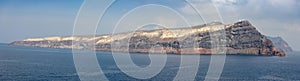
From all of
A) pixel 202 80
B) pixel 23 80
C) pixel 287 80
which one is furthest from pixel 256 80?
pixel 23 80

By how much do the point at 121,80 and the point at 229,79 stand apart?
128ft

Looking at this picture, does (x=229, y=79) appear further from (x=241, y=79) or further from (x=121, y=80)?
(x=121, y=80)

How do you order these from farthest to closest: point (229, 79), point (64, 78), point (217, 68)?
1. point (217, 68)
2. point (229, 79)
3. point (64, 78)

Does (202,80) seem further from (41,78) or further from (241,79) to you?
(41,78)

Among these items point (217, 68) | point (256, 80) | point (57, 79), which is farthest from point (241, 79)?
point (57, 79)

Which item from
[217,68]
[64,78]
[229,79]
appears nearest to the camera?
[64,78]

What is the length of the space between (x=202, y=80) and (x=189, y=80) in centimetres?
647

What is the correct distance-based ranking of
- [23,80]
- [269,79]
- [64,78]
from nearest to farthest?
[23,80]
[64,78]
[269,79]

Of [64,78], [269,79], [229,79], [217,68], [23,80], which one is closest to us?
[23,80]

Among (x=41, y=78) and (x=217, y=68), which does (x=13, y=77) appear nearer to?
(x=41, y=78)

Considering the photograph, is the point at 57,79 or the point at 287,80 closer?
the point at 57,79

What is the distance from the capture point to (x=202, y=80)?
120 metres

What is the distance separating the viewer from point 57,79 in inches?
4444

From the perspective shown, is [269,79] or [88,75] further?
[269,79]
